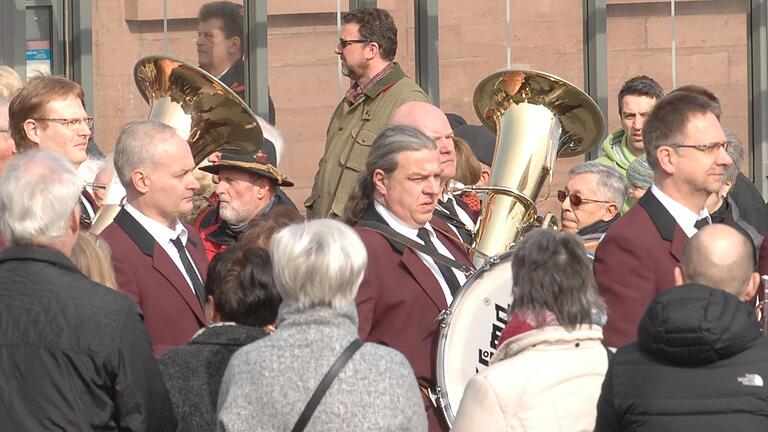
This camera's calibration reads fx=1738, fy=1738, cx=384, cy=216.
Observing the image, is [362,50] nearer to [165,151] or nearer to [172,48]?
[165,151]

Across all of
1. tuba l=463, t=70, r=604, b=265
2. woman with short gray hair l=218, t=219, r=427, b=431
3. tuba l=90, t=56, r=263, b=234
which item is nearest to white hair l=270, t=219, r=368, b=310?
Result: woman with short gray hair l=218, t=219, r=427, b=431

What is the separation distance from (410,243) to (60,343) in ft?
6.27

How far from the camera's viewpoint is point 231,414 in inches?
188

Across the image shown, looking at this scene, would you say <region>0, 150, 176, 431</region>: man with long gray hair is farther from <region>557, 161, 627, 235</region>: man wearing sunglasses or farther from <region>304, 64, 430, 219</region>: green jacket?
<region>557, 161, 627, 235</region>: man wearing sunglasses

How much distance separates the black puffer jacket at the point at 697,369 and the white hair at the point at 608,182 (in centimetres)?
382

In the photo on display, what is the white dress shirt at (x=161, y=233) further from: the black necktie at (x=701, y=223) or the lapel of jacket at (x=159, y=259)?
the black necktie at (x=701, y=223)

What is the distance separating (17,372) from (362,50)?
439 centimetres

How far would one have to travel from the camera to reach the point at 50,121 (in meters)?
7.35

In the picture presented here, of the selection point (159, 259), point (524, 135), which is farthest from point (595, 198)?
point (159, 259)

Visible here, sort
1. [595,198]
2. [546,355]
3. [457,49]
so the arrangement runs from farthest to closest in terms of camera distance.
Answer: [457,49] → [595,198] → [546,355]

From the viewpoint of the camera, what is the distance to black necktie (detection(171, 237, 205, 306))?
6512mm

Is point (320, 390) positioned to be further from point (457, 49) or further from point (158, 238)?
point (457, 49)

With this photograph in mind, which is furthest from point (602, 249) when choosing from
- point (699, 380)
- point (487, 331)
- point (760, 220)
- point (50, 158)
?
point (760, 220)

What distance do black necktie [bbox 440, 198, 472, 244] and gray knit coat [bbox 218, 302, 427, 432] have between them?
2.90 m
